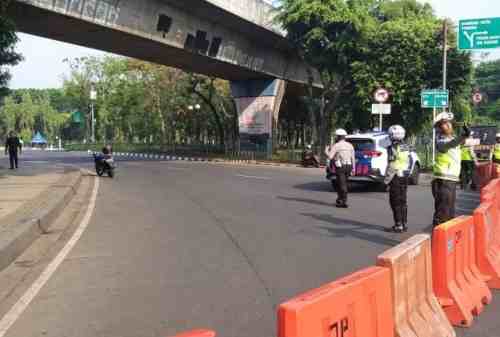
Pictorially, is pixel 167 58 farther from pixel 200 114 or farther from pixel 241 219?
pixel 200 114

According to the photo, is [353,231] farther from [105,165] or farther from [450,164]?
[105,165]

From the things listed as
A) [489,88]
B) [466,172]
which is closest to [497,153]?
[466,172]

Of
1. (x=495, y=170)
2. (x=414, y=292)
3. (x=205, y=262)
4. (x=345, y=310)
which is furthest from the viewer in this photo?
(x=495, y=170)

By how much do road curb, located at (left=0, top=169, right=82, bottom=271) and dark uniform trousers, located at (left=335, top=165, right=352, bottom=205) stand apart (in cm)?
599

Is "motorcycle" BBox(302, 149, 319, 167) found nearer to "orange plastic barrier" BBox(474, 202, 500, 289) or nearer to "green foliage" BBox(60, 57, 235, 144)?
"green foliage" BBox(60, 57, 235, 144)

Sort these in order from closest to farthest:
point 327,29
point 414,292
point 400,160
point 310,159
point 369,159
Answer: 1. point 414,292
2. point 400,160
3. point 369,159
4. point 327,29
5. point 310,159

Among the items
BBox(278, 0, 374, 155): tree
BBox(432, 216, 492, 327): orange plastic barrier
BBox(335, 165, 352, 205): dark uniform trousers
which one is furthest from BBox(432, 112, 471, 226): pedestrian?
BBox(278, 0, 374, 155): tree

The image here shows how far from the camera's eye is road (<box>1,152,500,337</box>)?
15.7ft

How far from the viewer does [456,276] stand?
201 inches

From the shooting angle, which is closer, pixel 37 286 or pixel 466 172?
pixel 37 286

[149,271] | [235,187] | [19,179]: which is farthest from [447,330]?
[19,179]

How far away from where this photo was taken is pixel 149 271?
21.4ft

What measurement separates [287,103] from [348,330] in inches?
2224

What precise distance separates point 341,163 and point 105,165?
38.2 ft
